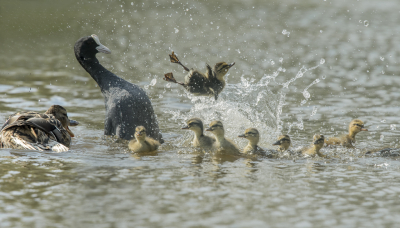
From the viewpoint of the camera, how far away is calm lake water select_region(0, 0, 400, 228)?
Result: 5.26m

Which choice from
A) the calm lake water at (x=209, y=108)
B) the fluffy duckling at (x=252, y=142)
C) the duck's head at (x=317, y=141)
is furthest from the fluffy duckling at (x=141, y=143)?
the duck's head at (x=317, y=141)

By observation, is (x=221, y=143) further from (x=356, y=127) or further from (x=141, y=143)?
(x=356, y=127)

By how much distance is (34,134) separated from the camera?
768 cm

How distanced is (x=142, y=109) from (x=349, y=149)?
348 cm

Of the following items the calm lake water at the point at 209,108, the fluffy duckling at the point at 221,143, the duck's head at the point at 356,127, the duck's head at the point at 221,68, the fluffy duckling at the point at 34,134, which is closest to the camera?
the calm lake water at the point at 209,108

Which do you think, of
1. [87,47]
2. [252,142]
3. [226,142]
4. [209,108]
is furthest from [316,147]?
[87,47]

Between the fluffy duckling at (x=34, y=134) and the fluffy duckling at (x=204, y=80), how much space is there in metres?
2.21

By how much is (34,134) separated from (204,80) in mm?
3164

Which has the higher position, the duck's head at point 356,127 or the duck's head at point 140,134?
the duck's head at point 356,127

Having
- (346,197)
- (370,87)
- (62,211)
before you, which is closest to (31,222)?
(62,211)

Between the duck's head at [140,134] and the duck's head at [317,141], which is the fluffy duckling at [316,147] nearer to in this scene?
the duck's head at [317,141]

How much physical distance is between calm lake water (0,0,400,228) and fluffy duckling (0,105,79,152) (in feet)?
0.77

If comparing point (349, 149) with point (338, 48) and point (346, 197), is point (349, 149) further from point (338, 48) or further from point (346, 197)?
point (338, 48)

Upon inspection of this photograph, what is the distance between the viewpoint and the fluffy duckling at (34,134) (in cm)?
755
